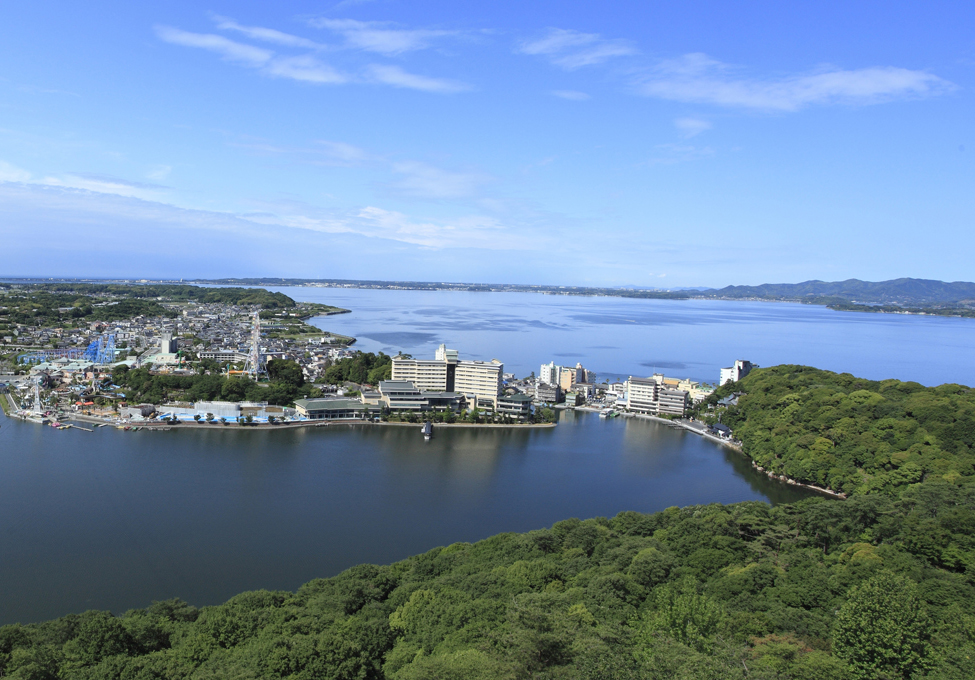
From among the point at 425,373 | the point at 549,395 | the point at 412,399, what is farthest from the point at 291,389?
the point at 549,395

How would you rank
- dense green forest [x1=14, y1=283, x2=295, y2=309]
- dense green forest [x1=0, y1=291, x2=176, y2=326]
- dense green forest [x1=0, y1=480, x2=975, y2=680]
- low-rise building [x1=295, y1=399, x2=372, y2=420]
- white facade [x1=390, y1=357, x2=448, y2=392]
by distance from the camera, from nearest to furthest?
1. dense green forest [x1=0, y1=480, x2=975, y2=680]
2. low-rise building [x1=295, y1=399, x2=372, y2=420]
3. white facade [x1=390, y1=357, x2=448, y2=392]
4. dense green forest [x1=0, y1=291, x2=176, y2=326]
5. dense green forest [x1=14, y1=283, x2=295, y2=309]

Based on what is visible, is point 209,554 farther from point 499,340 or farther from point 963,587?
point 499,340

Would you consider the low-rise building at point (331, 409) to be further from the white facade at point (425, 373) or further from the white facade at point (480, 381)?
the white facade at point (480, 381)

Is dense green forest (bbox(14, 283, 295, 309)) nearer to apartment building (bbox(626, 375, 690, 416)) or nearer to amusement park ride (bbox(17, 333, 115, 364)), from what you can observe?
amusement park ride (bbox(17, 333, 115, 364))

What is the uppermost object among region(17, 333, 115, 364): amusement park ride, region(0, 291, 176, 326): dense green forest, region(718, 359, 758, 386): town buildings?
region(0, 291, 176, 326): dense green forest

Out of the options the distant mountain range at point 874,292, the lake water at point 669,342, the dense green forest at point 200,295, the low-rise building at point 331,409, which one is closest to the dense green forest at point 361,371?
the low-rise building at point 331,409

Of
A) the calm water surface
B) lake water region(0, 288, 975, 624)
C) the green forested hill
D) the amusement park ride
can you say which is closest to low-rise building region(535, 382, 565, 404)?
lake water region(0, 288, 975, 624)

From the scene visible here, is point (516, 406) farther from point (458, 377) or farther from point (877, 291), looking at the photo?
point (877, 291)
